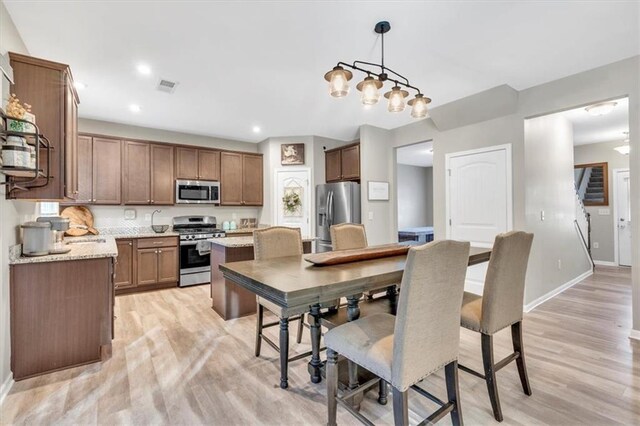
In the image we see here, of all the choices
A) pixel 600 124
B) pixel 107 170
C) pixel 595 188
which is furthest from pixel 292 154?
pixel 595 188

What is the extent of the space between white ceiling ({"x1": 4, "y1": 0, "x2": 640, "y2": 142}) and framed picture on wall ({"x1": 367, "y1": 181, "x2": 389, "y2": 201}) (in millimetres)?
1619

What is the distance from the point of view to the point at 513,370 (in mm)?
2221

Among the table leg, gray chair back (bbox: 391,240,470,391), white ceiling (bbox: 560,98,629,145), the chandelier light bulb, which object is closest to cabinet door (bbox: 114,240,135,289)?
the table leg

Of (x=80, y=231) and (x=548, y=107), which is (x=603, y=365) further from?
(x=80, y=231)

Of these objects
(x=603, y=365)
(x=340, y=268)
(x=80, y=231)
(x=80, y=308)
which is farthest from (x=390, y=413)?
(x=80, y=231)

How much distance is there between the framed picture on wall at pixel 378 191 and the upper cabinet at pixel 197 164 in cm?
266

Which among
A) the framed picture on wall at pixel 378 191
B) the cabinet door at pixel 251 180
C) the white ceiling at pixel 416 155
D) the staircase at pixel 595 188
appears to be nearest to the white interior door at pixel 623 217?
the staircase at pixel 595 188

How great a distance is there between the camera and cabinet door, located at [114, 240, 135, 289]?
4.18 m

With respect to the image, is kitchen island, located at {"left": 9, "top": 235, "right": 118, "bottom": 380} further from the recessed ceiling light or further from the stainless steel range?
the stainless steel range

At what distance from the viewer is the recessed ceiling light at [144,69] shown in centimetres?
287

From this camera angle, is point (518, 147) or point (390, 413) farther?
point (518, 147)

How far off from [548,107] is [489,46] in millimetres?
1291

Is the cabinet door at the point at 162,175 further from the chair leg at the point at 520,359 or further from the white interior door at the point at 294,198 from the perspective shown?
the chair leg at the point at 520,359

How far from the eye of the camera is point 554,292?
4094 millimetres
